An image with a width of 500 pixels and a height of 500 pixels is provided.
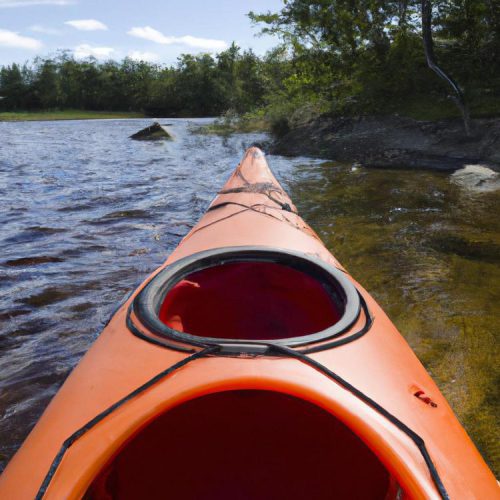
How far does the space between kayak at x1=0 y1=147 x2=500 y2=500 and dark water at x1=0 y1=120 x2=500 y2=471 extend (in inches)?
25.8

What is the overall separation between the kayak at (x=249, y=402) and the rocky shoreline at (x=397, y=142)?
6111 mm

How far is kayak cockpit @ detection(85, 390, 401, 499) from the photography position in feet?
5.58

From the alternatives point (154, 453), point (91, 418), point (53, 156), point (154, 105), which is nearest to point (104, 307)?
point (154, 453)

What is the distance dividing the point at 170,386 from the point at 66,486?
0.33 m

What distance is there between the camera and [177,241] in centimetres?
467

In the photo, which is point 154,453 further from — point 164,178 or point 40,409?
point 164,178

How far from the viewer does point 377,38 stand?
10539 mm

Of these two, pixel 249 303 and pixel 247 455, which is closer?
pixel 247 455

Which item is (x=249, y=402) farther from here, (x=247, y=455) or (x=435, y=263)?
(x=435, y=263)

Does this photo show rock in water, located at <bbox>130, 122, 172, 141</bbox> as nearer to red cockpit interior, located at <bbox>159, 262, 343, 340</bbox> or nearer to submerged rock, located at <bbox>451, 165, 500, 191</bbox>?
submerged rock, located at <bbox>451, 165, 500, 191</bbox>

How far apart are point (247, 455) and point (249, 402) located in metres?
0.22

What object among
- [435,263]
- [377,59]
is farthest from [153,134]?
[435,263]

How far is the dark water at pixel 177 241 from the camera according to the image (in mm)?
2361

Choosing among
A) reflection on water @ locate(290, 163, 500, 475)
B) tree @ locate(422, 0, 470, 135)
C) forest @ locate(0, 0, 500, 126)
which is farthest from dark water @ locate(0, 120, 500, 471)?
forest @ locate(0, 0, 500, 126)
